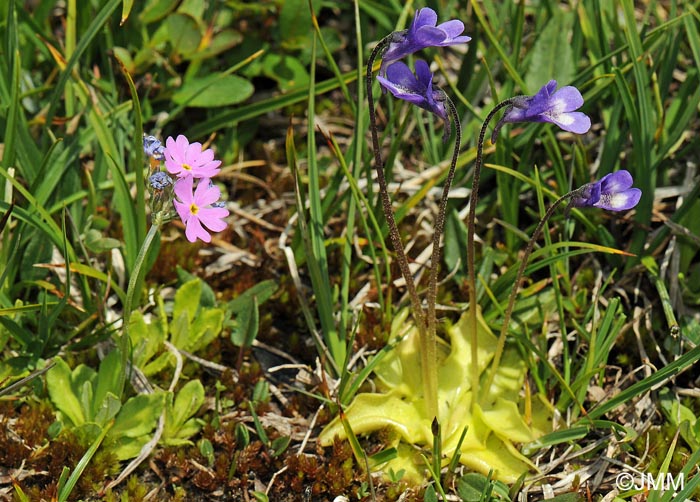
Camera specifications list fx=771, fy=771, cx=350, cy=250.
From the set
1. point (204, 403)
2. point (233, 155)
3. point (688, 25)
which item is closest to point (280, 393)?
point (204, 403)

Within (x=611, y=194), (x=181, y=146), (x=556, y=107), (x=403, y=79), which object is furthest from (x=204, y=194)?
(x=611, y=194)

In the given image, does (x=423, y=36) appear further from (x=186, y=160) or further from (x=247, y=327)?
(x=247, y=327)

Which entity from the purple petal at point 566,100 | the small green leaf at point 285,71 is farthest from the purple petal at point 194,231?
the small green leaf at point 285,71

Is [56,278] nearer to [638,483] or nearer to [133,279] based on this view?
[133,279]

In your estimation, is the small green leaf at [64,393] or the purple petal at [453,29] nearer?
the purple petal at [453,29]

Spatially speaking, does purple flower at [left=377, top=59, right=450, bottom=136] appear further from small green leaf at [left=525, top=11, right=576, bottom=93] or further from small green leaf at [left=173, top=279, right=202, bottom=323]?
small green leaf at [left=525, top=11, right=576, bottom=93]

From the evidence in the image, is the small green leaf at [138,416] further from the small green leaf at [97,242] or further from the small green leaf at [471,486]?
the small green leaf at [471,486]
